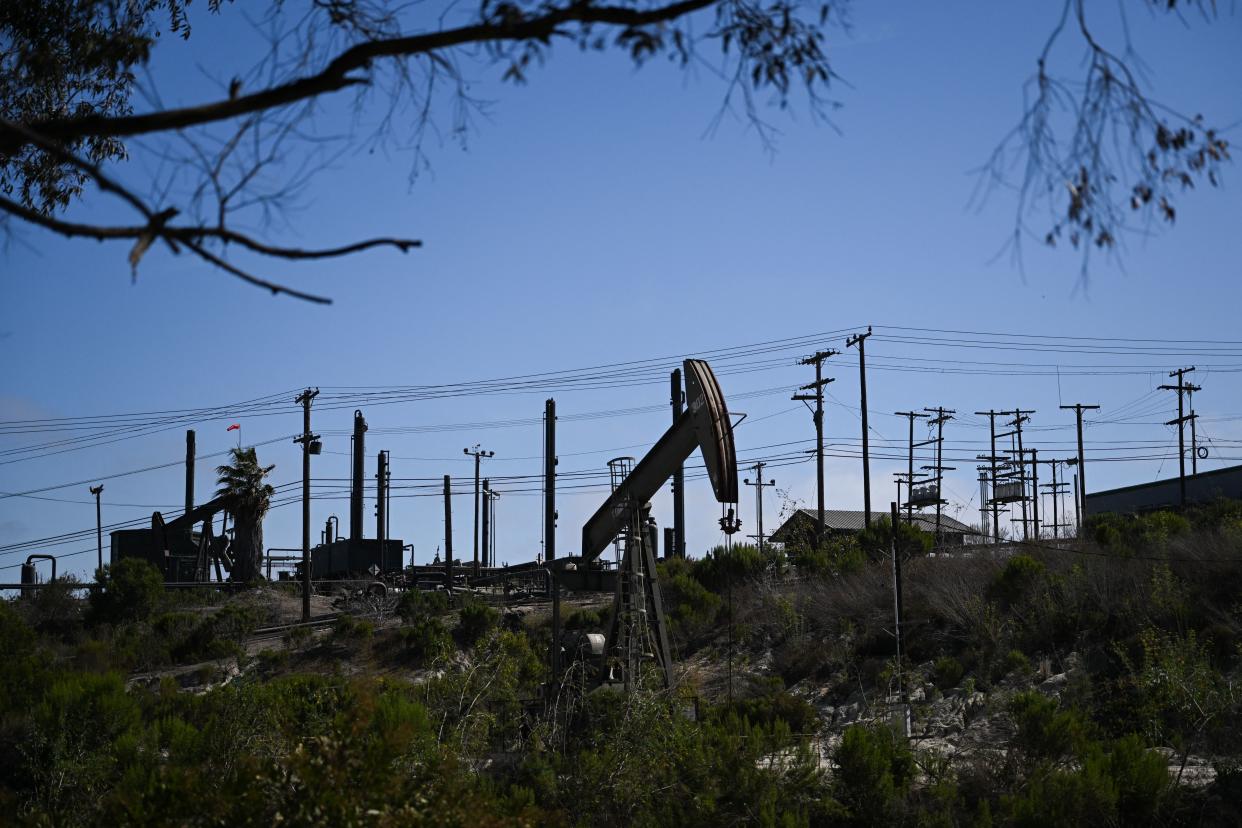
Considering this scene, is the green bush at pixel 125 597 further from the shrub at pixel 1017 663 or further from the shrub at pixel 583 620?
the shrub at pixel 1017 663

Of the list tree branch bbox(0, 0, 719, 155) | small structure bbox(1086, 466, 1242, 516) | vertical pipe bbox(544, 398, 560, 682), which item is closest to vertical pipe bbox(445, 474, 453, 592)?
vertical pipe bbox(544, 398, 560, 682)

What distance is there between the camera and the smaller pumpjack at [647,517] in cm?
2317

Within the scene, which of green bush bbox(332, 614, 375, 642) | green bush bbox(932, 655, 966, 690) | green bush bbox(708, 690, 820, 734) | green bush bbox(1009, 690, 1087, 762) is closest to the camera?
green bush bbox(1009, 690, 1087, 762)

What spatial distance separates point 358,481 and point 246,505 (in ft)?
30.8

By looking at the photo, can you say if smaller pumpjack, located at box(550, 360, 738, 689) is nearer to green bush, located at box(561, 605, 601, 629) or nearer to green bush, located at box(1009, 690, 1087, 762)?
green bush, located at box(1009, 690, 1087, 762)

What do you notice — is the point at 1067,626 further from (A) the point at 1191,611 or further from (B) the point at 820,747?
(B) the point at 820,747

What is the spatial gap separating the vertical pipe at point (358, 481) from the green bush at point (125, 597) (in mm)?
15150

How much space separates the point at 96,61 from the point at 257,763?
5219 mm

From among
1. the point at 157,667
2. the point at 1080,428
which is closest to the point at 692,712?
the point at 157,667

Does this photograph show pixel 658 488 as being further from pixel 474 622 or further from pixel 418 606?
pixel 418 606

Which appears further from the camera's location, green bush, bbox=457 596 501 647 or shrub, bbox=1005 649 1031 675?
green bush, bbox=457 596 501 647

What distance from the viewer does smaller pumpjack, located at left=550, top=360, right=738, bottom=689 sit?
23.2m

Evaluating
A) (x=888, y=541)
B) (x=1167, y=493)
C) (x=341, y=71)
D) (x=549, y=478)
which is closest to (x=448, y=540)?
(x=549, y=478)

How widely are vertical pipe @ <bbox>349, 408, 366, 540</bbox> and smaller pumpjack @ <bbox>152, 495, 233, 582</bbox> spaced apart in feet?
21.7
